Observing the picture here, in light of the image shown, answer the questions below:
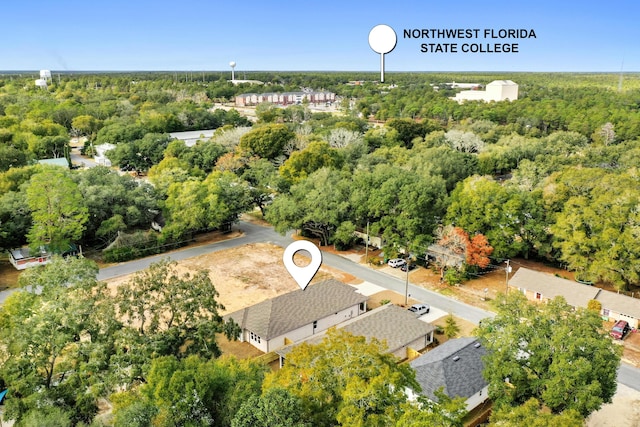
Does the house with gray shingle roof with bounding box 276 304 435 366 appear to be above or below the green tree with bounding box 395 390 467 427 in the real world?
below

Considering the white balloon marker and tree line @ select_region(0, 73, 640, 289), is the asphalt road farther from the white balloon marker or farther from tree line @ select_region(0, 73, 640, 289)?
the white balloon marker

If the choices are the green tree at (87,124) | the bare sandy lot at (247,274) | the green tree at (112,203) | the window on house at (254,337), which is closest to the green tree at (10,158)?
the green tree at (112,203)

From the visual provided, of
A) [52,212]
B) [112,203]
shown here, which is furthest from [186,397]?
[112,203]

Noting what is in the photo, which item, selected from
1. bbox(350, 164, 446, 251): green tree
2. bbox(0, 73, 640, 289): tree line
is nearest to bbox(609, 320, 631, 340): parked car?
bbox(0, 73, 640, 289): tree line

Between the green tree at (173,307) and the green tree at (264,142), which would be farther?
the green tree at (264,142)

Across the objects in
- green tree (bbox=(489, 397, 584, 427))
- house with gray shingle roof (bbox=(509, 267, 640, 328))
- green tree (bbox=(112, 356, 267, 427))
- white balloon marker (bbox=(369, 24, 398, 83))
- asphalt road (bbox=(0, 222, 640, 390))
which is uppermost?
white balloon marker (bbox=(369, 24, 398, 83))

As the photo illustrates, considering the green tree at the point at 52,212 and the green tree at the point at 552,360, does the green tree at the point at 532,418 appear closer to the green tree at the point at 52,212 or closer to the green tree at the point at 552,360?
the green tree at the point at 552,360

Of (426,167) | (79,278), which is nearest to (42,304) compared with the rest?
(79,278)
